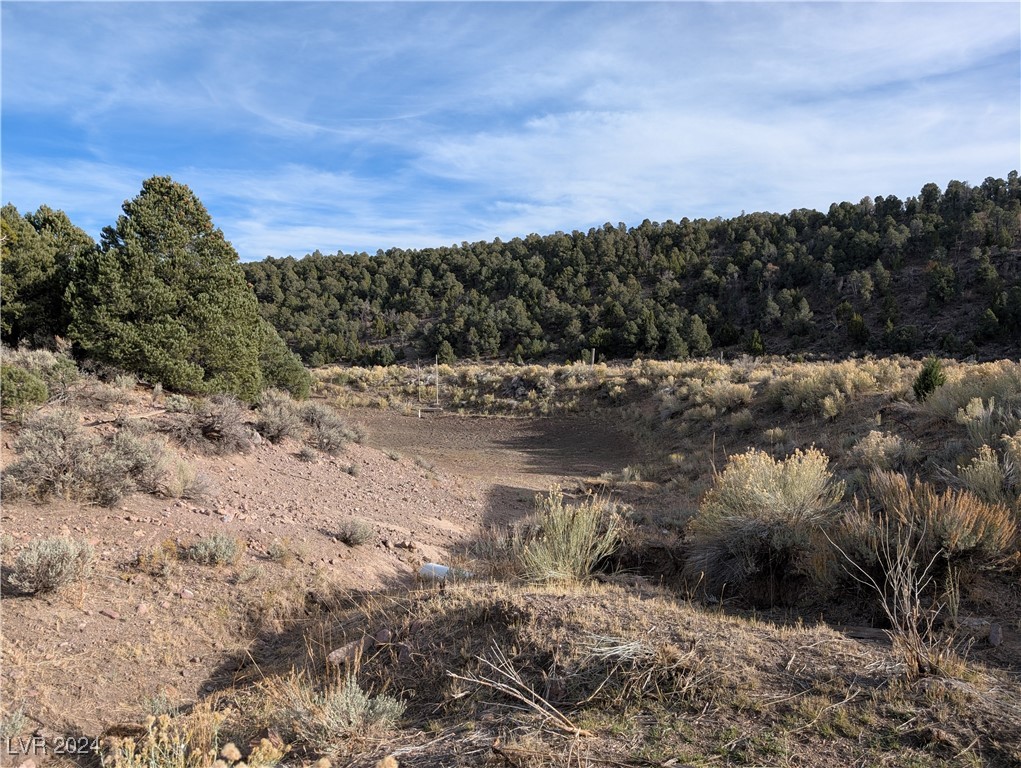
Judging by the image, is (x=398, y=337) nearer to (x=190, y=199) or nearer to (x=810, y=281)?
(x=810, y=281)

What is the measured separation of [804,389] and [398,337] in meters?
40.3

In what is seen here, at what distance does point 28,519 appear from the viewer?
20.4 ft

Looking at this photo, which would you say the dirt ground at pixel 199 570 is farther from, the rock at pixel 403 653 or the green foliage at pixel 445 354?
the green foliage at pixel 445 354

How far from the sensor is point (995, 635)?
4.05 m

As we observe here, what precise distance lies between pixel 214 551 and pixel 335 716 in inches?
143

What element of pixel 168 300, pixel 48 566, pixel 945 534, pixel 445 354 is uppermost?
pixel 168 300

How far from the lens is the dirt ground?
14.4 ft

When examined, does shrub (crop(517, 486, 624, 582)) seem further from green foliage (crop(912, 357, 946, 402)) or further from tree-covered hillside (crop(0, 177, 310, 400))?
green foliage (crop(912, 357, 946, 402))

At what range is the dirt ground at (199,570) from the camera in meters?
4.38

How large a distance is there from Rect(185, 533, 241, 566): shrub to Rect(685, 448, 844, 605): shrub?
479 cm

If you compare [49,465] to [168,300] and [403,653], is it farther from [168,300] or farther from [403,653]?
[168,300]

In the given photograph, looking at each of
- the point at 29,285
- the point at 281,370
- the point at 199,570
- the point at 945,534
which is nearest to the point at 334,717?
the point at 199,570

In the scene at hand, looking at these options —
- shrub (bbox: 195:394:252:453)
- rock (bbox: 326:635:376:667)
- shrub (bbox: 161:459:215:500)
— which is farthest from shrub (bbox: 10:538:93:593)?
shrub (bbox: 195:394:252:453)

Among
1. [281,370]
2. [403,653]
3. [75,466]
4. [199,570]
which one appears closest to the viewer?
[403,653]
